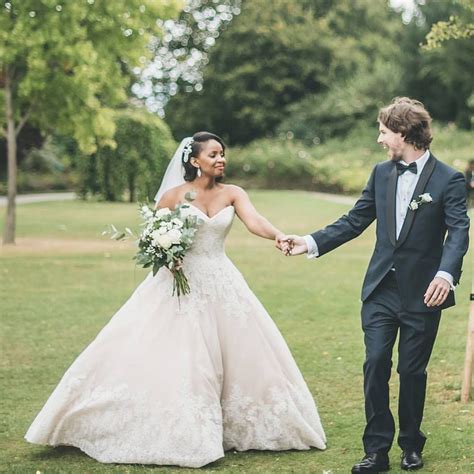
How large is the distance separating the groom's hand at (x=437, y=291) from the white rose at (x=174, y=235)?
58.9 inches

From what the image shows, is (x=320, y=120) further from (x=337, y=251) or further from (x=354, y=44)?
(x=337, y=251)

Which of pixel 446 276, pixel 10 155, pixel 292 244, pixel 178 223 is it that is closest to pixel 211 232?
pixel 178 223

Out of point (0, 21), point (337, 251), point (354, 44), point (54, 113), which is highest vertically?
point (354, 44)

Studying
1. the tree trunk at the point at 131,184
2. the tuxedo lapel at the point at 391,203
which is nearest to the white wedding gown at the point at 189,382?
the tuxedo lapel at the point at 391,203

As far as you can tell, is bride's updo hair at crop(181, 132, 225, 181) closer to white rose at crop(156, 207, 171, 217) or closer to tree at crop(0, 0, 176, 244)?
white rose at crop(156, 207, 171, 217)

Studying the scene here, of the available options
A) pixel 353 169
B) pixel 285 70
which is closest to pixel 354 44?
pixel 285 70

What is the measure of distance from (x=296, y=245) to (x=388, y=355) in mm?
921

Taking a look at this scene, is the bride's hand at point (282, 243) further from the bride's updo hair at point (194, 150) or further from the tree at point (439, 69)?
the tree at point (439, 69)

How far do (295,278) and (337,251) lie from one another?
14.7ft

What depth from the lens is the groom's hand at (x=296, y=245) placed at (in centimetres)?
577

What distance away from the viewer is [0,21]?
59.4ft

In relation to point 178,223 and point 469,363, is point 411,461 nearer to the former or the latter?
point 469,363

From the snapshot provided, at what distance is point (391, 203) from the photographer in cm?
537

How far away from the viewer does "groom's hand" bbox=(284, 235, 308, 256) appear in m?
5.77
